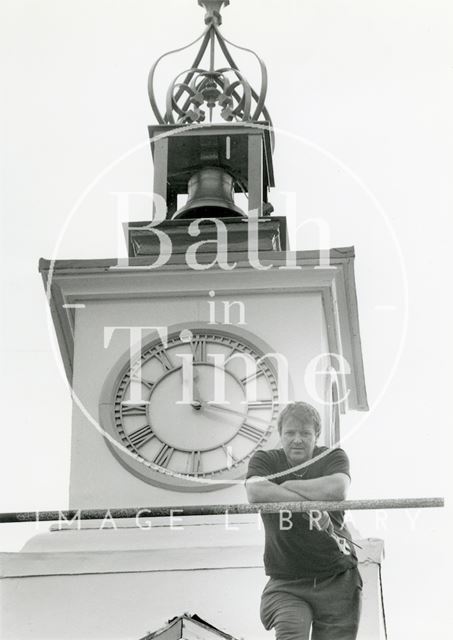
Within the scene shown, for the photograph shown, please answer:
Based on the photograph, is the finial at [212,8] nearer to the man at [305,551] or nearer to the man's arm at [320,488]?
the man at [305,551]

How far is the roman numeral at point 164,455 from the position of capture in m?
19.1

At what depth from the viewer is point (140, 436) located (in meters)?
19.3

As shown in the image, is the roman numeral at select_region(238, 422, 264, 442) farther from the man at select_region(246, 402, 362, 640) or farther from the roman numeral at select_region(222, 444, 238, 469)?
the man at select_region(246, 402, 362, 640)

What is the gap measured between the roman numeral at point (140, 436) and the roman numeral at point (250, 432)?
772mm

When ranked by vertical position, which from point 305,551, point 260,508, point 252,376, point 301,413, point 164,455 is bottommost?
point 305,551

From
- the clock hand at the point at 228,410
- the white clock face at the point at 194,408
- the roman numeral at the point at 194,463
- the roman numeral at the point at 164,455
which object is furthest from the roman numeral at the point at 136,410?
the roman numeral at the point at 194,463

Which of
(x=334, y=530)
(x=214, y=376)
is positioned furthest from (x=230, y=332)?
(x=334, y=530)

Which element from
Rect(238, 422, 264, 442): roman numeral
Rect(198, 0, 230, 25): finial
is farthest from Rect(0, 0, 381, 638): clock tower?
Rect(198, 0, 230, 25): finial

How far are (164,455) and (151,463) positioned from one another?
0.46 ft

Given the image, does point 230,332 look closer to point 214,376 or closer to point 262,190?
point 214,376

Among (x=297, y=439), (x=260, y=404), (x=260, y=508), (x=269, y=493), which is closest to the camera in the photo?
(x=260, y=508)

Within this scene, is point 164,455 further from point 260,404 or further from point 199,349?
point 199,349

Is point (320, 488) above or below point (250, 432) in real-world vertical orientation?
below

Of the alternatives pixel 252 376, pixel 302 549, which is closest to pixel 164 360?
pixel 252 376
